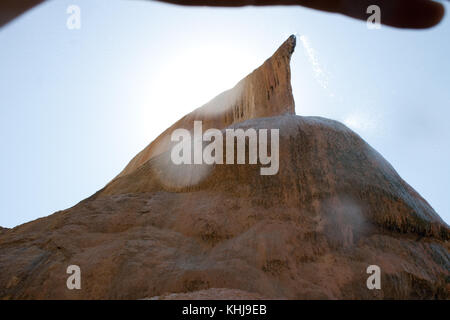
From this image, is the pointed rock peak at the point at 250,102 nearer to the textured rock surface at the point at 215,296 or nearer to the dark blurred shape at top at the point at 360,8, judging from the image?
the textured rock surface at the point at 215,296

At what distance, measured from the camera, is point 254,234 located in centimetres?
436

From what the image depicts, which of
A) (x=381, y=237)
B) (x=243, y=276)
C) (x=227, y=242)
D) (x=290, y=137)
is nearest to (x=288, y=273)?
(x=243, y=276)

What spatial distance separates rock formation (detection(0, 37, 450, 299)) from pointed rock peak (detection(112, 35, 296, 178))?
5.92 meters

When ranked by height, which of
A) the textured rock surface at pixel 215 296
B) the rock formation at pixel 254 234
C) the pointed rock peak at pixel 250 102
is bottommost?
Result: the textured rock surface at pixel 215 296

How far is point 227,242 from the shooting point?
4.39 metres

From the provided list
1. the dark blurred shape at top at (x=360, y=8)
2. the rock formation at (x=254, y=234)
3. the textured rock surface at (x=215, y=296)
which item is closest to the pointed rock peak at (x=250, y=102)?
the rock formation at (x=254, y=234)

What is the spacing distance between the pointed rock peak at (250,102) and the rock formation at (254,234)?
5920 mm

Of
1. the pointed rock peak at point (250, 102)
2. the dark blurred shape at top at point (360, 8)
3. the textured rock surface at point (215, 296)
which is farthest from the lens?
the pointed rock peak at point (250, 102)

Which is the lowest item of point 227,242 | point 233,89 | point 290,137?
point 227,242

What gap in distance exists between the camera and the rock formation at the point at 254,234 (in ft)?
12.6

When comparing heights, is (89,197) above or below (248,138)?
below
